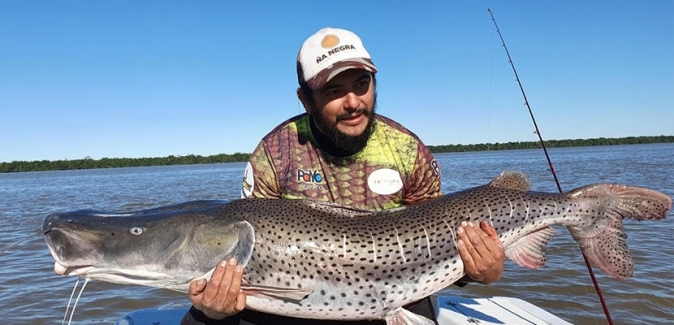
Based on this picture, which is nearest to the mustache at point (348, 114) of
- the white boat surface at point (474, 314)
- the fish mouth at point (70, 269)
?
the fish mouth at point (70, 269)

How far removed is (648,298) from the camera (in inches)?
269

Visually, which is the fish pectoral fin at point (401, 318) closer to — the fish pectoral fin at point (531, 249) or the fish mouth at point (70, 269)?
the fish pectoral fin at point (531, 249)

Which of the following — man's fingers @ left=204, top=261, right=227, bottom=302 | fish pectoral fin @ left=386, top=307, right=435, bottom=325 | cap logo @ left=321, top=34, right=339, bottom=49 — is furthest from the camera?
cap logo @ left=321, top=34, right=339, bottom=49

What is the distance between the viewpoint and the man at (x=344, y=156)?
136 inches

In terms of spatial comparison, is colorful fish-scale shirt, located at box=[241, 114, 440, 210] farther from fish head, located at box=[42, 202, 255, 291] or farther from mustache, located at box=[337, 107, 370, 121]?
fish head, located at box=[42, 202, 255, 291]

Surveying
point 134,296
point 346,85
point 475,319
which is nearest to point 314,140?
point 346,85

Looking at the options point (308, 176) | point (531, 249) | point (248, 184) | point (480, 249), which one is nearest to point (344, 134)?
point (308, 176)

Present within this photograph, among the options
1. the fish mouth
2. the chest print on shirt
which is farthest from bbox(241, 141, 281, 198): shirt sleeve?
the fish mouth

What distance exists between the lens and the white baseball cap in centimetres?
347

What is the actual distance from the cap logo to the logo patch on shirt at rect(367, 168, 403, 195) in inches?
41.1

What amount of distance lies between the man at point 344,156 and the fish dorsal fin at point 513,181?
0.50m

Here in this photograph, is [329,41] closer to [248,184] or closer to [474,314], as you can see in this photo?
[248,184]

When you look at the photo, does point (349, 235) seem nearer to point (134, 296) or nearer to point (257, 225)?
point (257, 225)

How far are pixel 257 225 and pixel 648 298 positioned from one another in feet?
20.7
